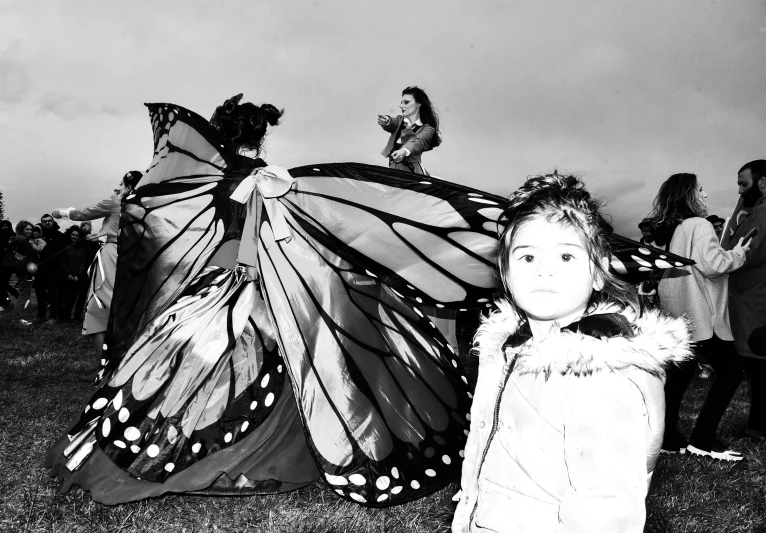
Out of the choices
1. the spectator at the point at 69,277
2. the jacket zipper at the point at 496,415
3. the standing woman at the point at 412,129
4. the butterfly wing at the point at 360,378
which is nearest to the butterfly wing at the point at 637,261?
the jacket zipper at the point at 496,415

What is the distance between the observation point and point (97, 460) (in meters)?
2.38

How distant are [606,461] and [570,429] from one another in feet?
0.27

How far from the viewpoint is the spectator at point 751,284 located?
11.2 ft

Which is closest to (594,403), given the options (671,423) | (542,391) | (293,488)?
(542,391)

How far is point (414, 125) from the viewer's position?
406cm

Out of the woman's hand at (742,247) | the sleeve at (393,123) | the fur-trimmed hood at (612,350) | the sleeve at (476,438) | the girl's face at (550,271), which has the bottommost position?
the sleeve at (476,438)

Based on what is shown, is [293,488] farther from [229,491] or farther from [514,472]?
[514,472]

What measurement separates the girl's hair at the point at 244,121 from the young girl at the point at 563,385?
176cm

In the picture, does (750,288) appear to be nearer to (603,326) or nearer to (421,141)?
(421,141)

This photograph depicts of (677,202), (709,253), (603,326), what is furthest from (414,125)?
(603,326)

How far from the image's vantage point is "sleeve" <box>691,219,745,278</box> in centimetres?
304

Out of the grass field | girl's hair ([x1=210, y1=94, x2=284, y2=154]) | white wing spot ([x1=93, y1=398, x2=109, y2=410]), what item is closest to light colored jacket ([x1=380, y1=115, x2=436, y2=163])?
girl's hair ([x1=210, y1=94, x2=284, y2=154])

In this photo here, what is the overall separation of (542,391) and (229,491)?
163cm

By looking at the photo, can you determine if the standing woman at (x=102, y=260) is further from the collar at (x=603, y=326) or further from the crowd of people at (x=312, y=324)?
the collar at (x=603, y=326)
